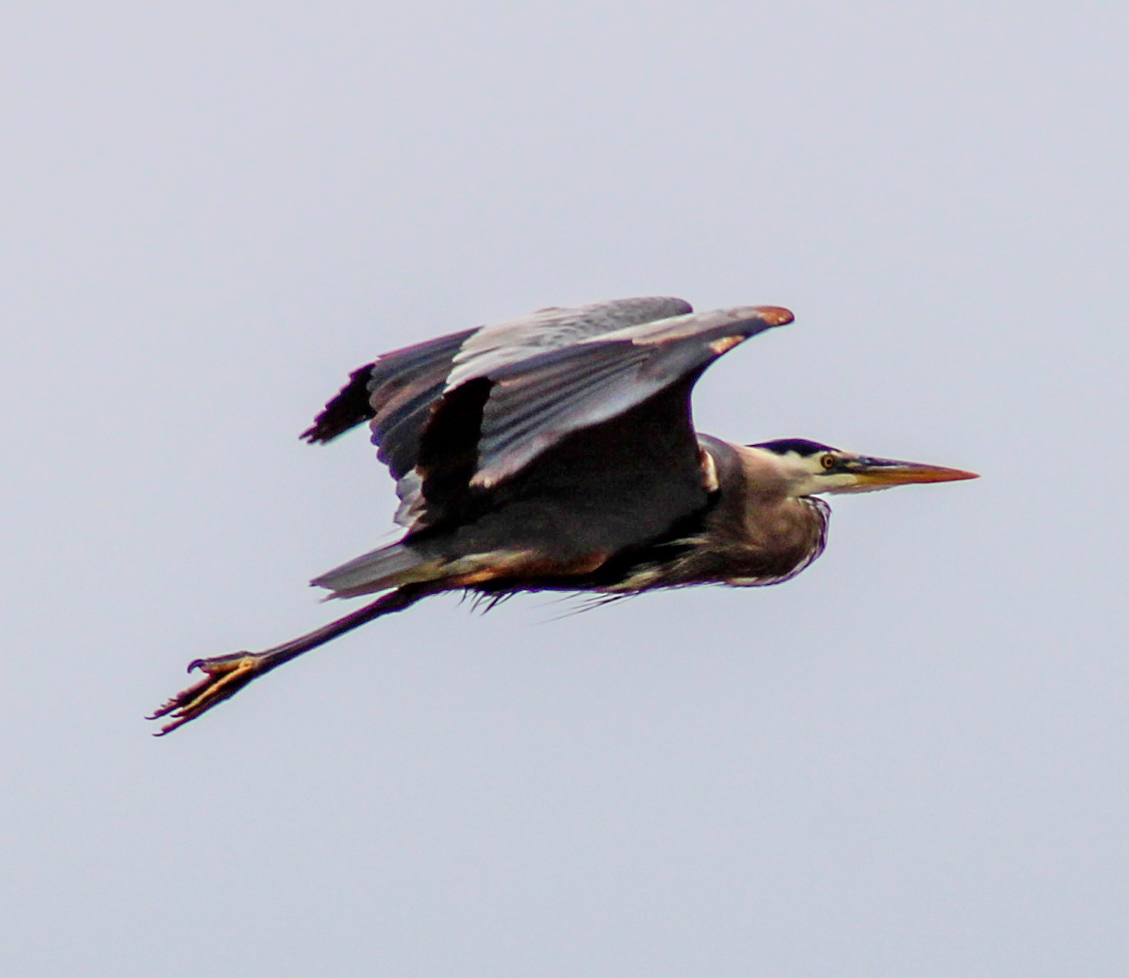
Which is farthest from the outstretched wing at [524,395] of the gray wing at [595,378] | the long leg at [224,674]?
the long leg at [224,674]

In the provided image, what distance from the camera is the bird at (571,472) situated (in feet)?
18.0

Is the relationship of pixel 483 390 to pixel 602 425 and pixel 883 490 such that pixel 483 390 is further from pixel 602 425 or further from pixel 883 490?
pixel 883 490

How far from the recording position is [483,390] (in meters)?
5.73

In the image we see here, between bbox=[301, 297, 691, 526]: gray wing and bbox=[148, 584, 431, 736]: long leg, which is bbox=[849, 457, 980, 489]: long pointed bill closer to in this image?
bbox=[301, 297, 691, 526]: gray wing

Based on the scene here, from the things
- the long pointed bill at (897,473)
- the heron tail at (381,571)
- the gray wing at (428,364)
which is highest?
the gray wing at (428,364)

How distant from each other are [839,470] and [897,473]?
25 centimetres

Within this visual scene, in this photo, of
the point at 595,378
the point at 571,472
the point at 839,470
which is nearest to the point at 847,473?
the point at 839,470

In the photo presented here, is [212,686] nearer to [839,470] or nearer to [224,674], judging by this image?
[224,674]

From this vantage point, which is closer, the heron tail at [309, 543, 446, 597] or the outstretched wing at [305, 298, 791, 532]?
the outstretched wing at [305, 298, 791, 532]

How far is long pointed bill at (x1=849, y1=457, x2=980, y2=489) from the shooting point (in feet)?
24.6

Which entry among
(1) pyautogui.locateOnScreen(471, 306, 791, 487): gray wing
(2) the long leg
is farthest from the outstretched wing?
(2) the long leg

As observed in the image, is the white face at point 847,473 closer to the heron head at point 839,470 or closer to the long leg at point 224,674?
the heron head at point 839,470

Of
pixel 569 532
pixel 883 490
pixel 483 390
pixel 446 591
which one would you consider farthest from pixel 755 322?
pixel 883 490

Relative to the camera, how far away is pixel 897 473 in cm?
756
